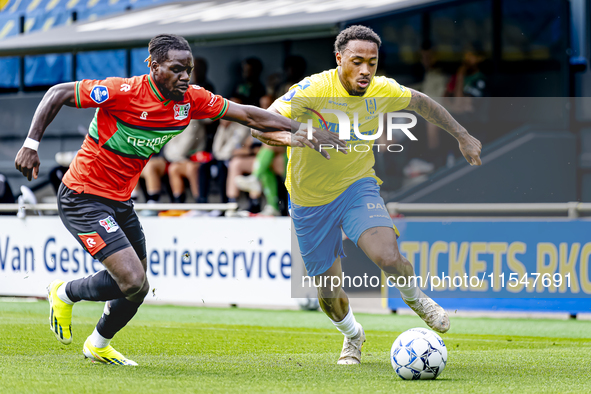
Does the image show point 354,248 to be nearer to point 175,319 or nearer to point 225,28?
point 175,319

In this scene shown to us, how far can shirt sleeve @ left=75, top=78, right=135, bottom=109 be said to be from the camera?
564cm

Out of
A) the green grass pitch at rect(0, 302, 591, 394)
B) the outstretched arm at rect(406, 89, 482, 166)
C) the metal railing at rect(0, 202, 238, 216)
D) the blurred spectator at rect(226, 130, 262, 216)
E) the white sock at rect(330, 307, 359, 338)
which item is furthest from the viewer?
the blurred spectator at rect(226, 130, 262, 216)

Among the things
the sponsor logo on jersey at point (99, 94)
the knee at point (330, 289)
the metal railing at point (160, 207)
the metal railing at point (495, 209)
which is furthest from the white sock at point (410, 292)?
the metal railing at point (160, 207)

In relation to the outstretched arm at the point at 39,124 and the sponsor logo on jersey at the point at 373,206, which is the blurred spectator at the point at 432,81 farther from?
the outstretched arm at the point at 39,124

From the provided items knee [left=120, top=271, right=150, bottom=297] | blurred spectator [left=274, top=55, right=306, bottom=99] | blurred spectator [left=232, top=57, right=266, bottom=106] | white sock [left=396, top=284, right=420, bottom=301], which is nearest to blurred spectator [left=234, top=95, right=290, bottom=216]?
blurred spectator [left=274, top=55, right=306, bottom=99]

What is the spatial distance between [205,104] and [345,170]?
1.20 meters

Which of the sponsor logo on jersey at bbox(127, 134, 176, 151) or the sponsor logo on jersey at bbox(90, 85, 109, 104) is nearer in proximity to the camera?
the sponsor logo on jersey at bbox(90, 85, 109, 104)

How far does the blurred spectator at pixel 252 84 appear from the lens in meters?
12.6

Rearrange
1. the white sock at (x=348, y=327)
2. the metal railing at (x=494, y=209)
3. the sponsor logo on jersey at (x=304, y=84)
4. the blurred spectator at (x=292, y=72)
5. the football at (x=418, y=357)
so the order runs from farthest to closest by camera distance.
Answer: the blurred spectator at (x=292, y=72), the metal railing at (x=494, y=209), the white sock at (x=348, y=327), the sponsor logo on jersey at (x=304, y=84), the football at (x=418, y=357)

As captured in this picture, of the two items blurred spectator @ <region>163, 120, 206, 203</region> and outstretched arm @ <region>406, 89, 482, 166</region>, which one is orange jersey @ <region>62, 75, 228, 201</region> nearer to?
outstretched arm @ <region>406, 89, 482, 166</region>

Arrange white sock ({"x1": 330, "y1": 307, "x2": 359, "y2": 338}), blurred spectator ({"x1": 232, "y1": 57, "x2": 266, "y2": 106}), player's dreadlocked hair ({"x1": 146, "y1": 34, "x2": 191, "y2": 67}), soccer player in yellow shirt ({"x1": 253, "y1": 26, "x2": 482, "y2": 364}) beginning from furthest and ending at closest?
blurred spectator ({"x1": 232, "y1": 57, "x2": 266, "y2": 106}), white sock ({"x1": 330, "y1": 307, "x2": 359, "y2": 338}), soccer player in yellow shirt ({"x1": 253, "y1": 26, "x2": 482, "y2": 364}), player's dreadlocked hair ({"x1": 146, "y1": 34, "x2": 191, "y2": 67})

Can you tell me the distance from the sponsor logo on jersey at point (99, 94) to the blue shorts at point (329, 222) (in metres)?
1.67

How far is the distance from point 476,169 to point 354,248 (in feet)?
6.49

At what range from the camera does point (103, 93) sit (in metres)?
5.68
